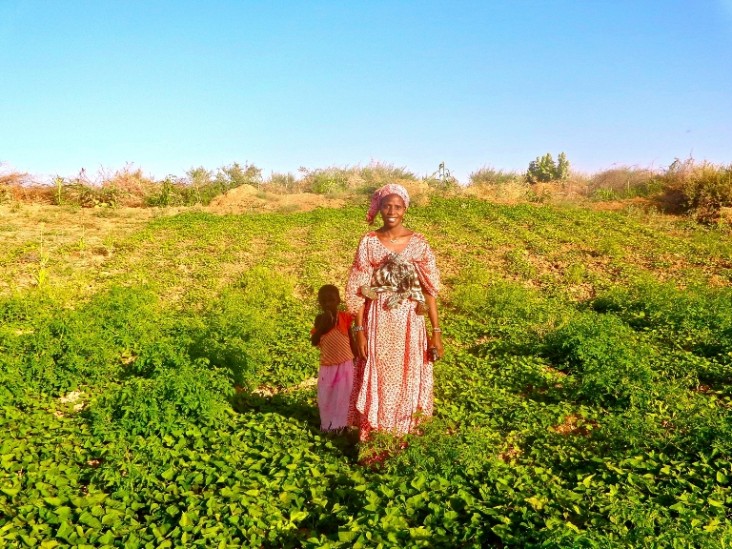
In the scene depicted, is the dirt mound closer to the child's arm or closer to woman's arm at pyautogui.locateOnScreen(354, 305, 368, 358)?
the child's arm

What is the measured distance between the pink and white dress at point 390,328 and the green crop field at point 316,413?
0.25 metres

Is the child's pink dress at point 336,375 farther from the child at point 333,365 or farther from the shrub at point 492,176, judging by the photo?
the shrub at point 492,176

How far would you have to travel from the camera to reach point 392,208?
15.6ft

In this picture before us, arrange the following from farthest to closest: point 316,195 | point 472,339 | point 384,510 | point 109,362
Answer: point 316,195 → point 472,339 → point 109,362 → point 384,510

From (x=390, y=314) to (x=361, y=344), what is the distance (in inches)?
13.0

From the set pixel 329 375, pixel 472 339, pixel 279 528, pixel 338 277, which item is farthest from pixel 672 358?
pixel 338 277

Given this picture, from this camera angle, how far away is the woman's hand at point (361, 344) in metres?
4.89

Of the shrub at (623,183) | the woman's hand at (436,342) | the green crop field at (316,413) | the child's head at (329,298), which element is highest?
the shrub at (623,183)

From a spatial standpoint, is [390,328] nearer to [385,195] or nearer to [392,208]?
[392,208]

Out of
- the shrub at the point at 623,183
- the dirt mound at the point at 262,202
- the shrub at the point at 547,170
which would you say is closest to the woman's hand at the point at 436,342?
the dirt mound at the point at 262,202

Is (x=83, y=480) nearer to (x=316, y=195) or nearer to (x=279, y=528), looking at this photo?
(x=279, y=528)

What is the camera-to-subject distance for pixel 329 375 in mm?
5641

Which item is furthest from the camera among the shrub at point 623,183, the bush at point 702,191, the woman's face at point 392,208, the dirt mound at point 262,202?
the shrub at point 623,183

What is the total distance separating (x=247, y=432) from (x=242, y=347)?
2.36 meters
